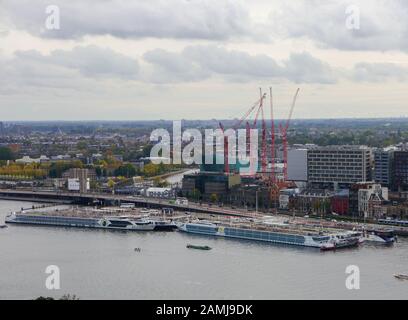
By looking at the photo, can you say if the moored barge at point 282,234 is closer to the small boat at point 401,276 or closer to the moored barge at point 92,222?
the moored barge at point 92,222

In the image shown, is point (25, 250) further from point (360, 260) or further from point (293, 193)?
point (293, 193)

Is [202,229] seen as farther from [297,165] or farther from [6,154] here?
[6,154]

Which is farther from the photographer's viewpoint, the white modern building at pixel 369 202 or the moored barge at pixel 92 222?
the white modern building at pixel 369 202

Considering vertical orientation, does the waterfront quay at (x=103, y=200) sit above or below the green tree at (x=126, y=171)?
below

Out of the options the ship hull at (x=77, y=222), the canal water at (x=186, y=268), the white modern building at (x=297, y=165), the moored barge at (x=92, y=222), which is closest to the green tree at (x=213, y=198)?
the white modern building at (x=297, y=165)

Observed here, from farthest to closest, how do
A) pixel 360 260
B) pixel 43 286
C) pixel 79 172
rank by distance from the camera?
1. pixel 79 172
2. pixel 360 260
3. pixel 43 286
